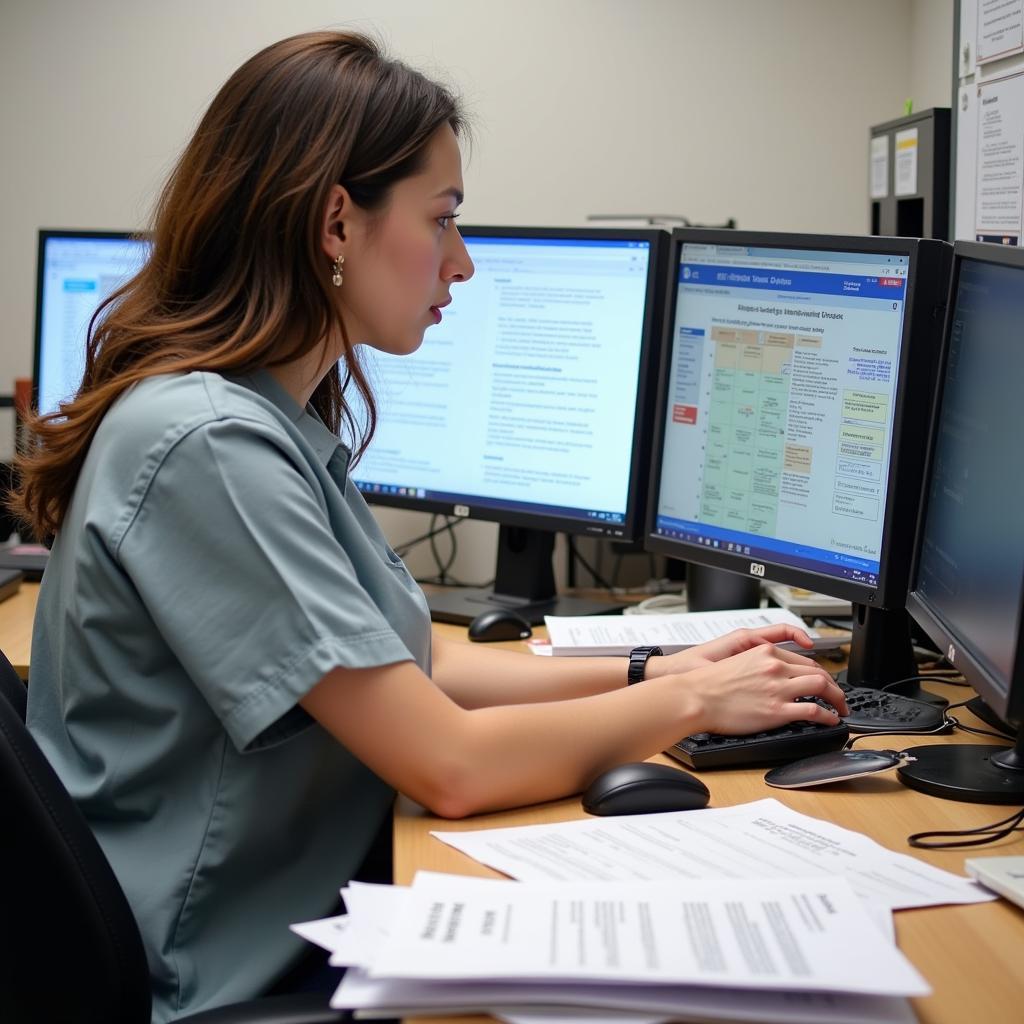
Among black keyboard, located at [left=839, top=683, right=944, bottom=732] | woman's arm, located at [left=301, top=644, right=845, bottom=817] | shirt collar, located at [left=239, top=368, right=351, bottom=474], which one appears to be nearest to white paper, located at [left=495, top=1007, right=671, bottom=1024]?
woman's arm, located at [left=301, top=644, right=845, bottom=817]

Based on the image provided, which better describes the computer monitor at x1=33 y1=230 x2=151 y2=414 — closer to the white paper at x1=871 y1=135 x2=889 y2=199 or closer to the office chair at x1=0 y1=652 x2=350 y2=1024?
the white paper at x1=871 y1=135 x2=889 y2=199

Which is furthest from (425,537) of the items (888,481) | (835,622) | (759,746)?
(759,746)

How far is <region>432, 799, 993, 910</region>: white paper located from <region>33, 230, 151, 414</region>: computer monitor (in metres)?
1.40

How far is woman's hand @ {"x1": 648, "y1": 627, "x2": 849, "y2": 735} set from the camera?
1124 mm

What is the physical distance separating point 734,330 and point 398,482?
0.63 meters

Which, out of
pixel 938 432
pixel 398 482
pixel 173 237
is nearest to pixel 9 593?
pixel 398 482

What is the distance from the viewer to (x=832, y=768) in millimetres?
1079

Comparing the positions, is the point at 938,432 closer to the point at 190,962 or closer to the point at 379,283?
the point at 379,283

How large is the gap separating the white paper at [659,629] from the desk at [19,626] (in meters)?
0.64

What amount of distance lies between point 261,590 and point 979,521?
612 mm

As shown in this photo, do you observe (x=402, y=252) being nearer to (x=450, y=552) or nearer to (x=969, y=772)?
(x=969, y=772)

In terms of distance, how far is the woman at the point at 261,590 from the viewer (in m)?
0.92

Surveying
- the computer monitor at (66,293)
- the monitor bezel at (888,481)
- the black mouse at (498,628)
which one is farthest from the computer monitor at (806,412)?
the computer monitor at (66,293)

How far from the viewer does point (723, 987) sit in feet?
2.27
